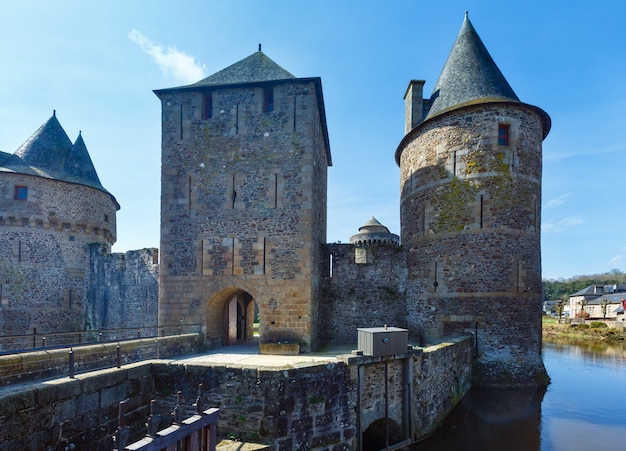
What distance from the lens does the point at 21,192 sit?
17016mm

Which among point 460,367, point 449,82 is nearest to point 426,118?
point 449,82

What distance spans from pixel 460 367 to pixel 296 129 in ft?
31.5

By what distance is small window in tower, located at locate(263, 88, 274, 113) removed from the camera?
12941 mm

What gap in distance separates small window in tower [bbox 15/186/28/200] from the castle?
9155 mm

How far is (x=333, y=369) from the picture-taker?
7.71 metres

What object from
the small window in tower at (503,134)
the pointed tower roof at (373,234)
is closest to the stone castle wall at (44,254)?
the pointed tower roof at (373,234)

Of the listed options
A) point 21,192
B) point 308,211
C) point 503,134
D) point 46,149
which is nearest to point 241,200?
point 308,211

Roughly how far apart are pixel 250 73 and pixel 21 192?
13.0 m

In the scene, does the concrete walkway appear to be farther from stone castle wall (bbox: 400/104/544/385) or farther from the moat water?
stone castle wall (bbox: 400/104/544/385)

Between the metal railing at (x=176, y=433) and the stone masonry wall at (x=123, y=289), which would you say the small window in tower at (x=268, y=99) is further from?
the metal railing at (x=176, y=433)

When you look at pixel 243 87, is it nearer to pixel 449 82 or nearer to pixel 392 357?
pixel 449 82

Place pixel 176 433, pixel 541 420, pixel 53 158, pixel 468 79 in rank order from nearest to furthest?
1. pixel 176 433
2. pixel 541 420
3. pixel 468 79
4. pixel 53 158

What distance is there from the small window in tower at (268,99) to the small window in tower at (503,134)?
8.18 metres

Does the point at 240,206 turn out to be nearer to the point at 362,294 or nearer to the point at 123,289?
the point at 362,294
